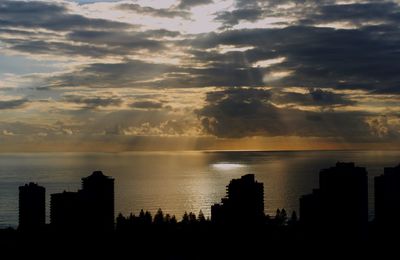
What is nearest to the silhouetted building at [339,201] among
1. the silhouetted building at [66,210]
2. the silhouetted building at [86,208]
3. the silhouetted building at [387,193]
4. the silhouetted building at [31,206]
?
the silhouetted building at [387,193]

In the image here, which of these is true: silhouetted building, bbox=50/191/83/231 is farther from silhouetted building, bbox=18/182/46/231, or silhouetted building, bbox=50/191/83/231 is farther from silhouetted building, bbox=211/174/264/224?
silhouetted building, bbox=211/174/264/224

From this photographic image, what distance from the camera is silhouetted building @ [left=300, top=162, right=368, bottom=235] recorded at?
312 ft

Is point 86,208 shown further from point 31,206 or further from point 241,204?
point 241,204

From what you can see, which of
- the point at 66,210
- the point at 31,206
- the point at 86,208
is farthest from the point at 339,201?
the point at 31,206

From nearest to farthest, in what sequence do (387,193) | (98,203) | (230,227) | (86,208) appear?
(230,227) < (86,208) < (98,203) < (387,193)

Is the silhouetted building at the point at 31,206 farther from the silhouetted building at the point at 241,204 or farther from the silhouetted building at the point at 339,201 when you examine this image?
the silhouetted building at the point at 339,201

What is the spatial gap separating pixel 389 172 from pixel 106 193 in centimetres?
5335

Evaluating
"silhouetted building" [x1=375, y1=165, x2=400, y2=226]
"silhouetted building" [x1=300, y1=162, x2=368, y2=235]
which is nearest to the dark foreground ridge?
"silhouetted building" [x1=375, y1=165, x2=400, y2=226]

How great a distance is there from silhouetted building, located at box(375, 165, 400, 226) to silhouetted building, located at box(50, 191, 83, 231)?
2066 inches

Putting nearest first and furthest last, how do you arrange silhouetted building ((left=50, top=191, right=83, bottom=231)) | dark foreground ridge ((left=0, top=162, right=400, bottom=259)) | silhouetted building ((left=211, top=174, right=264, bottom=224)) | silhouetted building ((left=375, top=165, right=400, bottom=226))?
dark foreground ridge ((left=0, top=162, right=400, bottom=259))
silhouetted building ((left=211, top=174, right=264, bottom=224))
silhouetted building ((left=50, top=191, right=83, bottom=231))
silhouetted building ((left=375, top=165, right=400, bottom=226))

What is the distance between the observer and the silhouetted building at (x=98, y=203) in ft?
341

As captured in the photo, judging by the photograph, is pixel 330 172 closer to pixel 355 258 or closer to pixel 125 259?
pixel 355 258

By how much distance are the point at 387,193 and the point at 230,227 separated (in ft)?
115

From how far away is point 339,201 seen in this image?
98.5 metres
